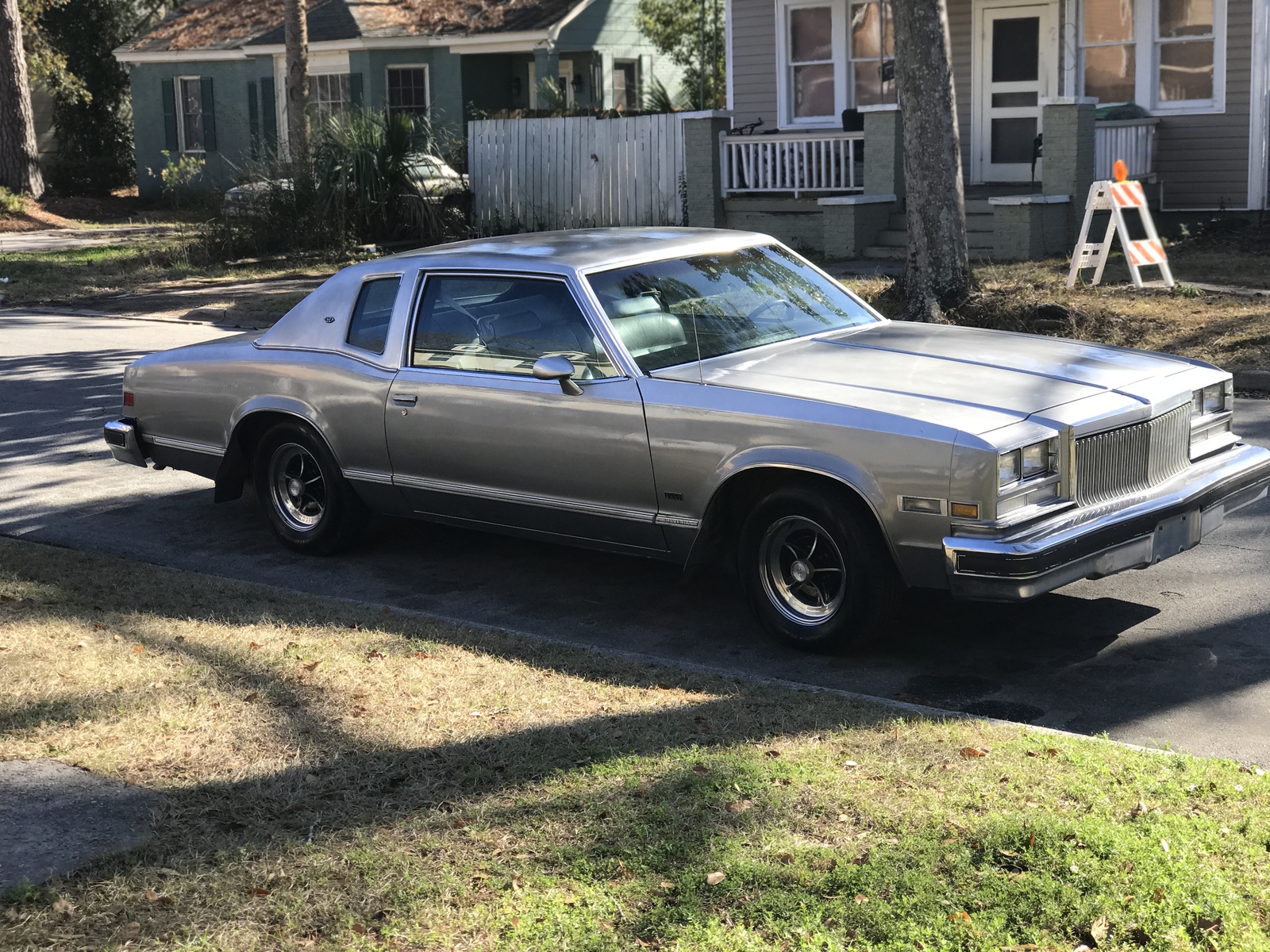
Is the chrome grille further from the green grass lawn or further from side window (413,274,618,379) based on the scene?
side window (413,274,618,379)

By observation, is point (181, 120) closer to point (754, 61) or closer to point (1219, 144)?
point (754, 61)

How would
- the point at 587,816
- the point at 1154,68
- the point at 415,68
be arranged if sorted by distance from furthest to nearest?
the point at 415,68 < the point at 1154,68 < the point at 587,816

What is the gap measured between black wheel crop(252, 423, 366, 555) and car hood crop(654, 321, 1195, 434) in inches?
84.4

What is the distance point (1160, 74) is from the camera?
20000mm

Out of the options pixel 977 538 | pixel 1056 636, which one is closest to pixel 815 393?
pixel 977 538

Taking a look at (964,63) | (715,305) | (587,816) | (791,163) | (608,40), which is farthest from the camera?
(608,40)

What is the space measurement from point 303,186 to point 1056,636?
57.7ft

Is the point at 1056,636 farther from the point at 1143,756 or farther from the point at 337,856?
the point at 337,856

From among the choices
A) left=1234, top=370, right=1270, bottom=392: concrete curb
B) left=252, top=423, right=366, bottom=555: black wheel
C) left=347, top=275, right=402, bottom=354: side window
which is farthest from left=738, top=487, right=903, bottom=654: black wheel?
left=1234, top=370, right=1270, bottom=392: concrete curb

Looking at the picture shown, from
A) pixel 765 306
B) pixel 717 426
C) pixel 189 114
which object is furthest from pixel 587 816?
pixel 189 114

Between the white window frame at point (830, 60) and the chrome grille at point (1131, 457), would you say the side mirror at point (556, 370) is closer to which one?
the chrome grille at point (1131, 457)

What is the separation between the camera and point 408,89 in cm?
3072

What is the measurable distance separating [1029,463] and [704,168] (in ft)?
53.2

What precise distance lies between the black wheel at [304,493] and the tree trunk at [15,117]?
28.8 m
